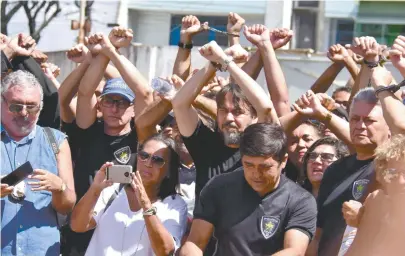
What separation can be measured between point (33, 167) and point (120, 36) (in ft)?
4.17

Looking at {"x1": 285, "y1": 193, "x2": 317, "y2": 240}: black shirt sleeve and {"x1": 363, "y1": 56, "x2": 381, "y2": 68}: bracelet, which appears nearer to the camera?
{"x1": 285, "y1": 193, "x2": 317, "y2": 240}: black shirt sleeve

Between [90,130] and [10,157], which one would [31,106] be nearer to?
[10,157]

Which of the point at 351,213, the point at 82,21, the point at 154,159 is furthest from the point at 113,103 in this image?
the point at 82,21

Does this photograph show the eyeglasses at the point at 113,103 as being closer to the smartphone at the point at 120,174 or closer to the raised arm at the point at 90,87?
the raised arm at the point at 90,87

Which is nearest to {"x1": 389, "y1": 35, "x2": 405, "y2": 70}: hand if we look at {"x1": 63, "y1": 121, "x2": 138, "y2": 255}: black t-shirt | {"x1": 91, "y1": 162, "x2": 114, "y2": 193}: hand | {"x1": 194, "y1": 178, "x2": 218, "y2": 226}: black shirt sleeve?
{"x1": 194, "y1": 178, "x2": 218, "y2": 226}: black shirt sleeve

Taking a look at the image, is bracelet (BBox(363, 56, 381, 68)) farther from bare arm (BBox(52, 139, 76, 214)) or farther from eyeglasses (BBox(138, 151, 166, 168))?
bare arm (BBox(52, 139, 76, 214))

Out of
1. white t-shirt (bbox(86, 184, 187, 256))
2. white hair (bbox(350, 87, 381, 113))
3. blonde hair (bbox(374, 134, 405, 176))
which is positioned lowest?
white t-shirt (bbox(86, 184, 187, 256))

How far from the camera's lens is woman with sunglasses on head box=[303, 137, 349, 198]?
18.4ft

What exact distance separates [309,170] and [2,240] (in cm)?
181

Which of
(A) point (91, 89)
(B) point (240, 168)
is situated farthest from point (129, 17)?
(B) point (240, 168)

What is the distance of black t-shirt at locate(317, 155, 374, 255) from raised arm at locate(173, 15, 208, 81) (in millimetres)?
1794

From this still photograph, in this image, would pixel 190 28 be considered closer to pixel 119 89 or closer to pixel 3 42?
pixel 119 89

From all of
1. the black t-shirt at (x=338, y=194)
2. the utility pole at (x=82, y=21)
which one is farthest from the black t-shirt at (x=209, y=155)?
the utility pole at (x=82, y=21)

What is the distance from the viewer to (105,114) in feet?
19.7
